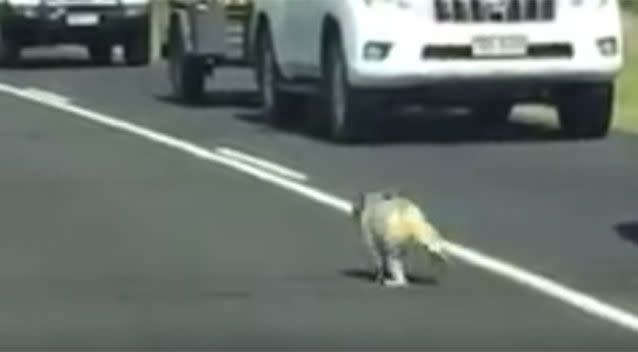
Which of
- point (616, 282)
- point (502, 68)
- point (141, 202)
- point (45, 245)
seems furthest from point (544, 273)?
point (502, 68)

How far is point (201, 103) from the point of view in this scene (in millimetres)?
28344

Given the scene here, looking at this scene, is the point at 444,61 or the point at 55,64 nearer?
the point at 444,61

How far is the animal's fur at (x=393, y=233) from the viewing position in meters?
12.1

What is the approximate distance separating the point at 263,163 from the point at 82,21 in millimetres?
18282

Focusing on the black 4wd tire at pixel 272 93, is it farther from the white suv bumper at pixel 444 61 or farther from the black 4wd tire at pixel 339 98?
the white suv bumper at pixel 444 61

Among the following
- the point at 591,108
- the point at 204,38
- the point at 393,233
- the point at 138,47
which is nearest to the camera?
the point at 393,233

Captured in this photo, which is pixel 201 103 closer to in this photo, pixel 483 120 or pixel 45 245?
pixel 483 120

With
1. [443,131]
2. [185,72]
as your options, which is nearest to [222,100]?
[185,72]

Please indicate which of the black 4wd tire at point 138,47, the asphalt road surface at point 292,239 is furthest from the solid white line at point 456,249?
the black 4wd tire at point 138,47

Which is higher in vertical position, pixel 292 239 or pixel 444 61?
pixel 444 61

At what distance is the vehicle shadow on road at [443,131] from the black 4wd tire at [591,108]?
0.63ft

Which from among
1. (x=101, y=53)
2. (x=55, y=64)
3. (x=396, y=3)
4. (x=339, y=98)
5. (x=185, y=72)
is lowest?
(x=55, y=64)

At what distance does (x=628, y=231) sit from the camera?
572 inches

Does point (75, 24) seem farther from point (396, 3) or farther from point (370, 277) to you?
point (370, 277)
